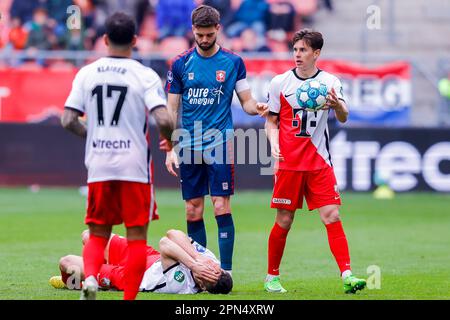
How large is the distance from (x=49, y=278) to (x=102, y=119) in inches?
114

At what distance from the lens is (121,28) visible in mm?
7520

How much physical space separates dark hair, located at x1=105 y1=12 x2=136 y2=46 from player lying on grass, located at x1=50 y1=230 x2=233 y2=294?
2.12 meters

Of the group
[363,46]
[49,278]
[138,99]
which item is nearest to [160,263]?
[49,278]

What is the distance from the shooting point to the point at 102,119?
7.62m

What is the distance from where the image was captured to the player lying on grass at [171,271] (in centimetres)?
890

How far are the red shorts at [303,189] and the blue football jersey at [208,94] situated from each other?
83 cm

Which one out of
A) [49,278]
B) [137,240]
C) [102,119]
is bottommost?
[49,278]

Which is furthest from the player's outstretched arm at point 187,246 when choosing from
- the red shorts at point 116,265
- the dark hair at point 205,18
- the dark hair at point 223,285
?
the dark hair at point 205,18

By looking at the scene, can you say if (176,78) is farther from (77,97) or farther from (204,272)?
(77,97)

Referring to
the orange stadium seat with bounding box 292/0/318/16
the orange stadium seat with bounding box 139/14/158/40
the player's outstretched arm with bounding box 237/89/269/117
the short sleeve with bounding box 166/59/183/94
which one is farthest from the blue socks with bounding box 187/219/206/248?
the orange stadium seat with bounding box 292/0/318/16

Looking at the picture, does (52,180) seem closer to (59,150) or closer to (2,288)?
(59,150)

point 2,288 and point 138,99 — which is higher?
point 138,99

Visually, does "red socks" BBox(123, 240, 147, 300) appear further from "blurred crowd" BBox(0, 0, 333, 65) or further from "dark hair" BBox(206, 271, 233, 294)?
"blurred crowd" BBox(0, 0, 333, 65)

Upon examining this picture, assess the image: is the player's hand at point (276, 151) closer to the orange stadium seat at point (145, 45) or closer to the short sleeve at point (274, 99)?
the short sleeve at point (274, 99)
